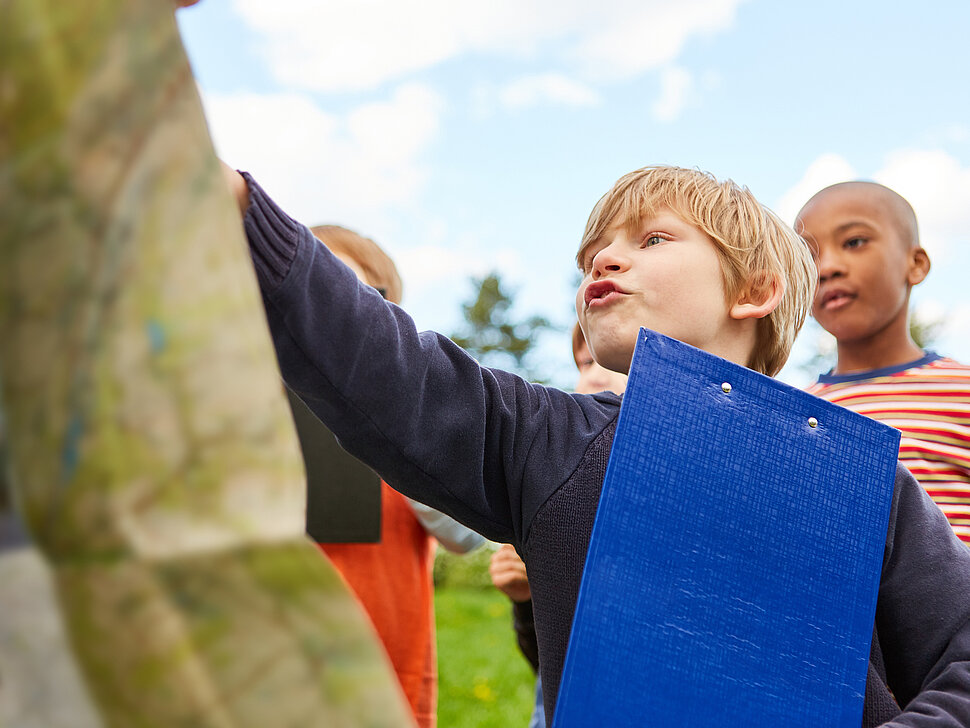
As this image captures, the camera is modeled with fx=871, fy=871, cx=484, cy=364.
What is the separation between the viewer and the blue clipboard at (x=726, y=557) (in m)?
0.97

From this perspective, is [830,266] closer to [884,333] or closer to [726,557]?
[884,333]

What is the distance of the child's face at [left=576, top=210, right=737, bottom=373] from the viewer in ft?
4.54

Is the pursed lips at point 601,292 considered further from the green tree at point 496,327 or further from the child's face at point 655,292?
the green tree at point 496,327

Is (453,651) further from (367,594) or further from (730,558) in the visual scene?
(730,558)

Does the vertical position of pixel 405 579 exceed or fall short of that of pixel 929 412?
it falls short

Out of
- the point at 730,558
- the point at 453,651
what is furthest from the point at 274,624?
the point at 453,651

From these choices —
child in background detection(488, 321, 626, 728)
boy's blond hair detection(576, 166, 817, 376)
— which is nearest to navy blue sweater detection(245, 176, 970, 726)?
boy's blond hair detection(576, 166, 817, 376)

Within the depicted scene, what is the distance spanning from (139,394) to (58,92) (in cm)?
15

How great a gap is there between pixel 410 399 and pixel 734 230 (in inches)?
30.1

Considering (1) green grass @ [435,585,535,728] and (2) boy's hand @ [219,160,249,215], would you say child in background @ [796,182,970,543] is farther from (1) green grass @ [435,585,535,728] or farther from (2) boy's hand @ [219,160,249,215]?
(1) green grass @ [435,585,535,728]

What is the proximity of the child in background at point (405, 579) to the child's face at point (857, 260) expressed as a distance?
51.8 inches

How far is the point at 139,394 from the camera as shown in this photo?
17.1 inches

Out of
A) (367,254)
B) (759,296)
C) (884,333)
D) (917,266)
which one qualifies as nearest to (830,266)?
(884,333)

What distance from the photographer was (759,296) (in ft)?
5.07
